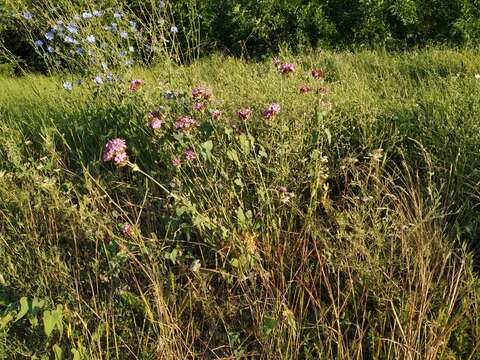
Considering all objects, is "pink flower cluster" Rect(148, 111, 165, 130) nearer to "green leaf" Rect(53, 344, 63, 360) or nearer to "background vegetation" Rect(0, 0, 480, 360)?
"background vegetation" Rect(0, 0, 480, 360)

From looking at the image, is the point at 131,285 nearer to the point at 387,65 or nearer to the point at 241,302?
the point at 241,302

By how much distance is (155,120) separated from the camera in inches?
84.5

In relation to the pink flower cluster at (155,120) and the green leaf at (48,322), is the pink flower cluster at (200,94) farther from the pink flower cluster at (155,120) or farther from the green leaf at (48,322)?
the green leaf at (48,322)

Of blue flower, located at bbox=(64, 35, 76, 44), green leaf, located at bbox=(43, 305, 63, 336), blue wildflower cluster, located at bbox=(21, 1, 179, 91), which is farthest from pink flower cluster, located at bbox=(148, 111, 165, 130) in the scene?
blue flower, located at bbox=(64, 35, 76, 44)

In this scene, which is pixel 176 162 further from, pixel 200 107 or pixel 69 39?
pixel 69 39

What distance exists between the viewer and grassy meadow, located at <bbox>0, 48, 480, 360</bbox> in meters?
1.73

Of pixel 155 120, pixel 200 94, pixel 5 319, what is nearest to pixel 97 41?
pixel 200 94

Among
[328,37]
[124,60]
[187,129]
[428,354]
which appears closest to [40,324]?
[187,129]

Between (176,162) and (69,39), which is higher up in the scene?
(69,39)

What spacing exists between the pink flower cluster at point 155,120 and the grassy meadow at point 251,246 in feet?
0.17

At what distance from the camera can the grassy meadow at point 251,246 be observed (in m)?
1.73

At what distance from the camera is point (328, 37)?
226 inches

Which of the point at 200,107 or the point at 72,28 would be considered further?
the point at 72,28

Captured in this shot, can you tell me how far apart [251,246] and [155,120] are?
2.06 ft
